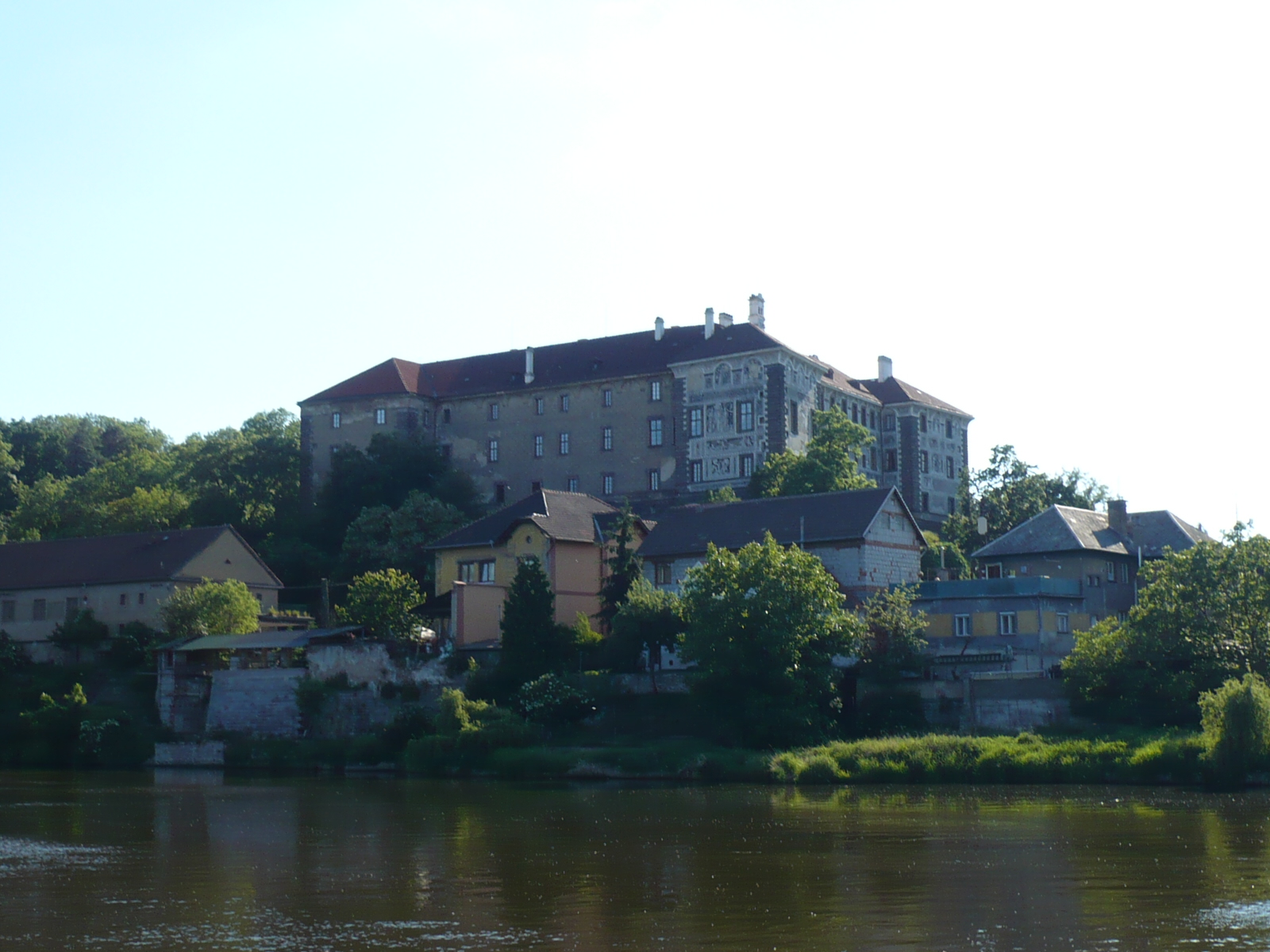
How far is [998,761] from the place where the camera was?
45469 millimetres

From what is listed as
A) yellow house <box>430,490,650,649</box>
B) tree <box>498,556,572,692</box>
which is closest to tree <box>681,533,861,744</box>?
tree <box>498,556,572,692</box>

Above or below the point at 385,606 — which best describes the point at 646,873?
below

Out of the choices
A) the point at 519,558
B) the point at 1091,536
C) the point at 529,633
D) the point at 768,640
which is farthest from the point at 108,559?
the point at 1091,536

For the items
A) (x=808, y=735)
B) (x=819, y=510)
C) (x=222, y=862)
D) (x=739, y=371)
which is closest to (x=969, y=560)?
(x=819, y=510)

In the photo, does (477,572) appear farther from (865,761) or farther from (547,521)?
(865,761)

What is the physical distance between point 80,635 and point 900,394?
169 ft

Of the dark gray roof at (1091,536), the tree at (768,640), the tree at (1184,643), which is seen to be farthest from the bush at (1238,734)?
the dark gray roof at (1091,536)

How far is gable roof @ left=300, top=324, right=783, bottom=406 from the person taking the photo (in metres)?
88.2

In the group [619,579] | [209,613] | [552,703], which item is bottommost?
[552,703]

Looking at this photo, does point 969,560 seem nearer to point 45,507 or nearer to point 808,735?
point 808,735

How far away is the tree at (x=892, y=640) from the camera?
5317 centimetres

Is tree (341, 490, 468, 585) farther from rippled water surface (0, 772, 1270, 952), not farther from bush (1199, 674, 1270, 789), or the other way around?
bush (1199, 674, 1270, 789)

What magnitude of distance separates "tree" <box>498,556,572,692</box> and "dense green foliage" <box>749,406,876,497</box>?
2016 cm

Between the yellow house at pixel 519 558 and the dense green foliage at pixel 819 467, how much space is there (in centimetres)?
1073
